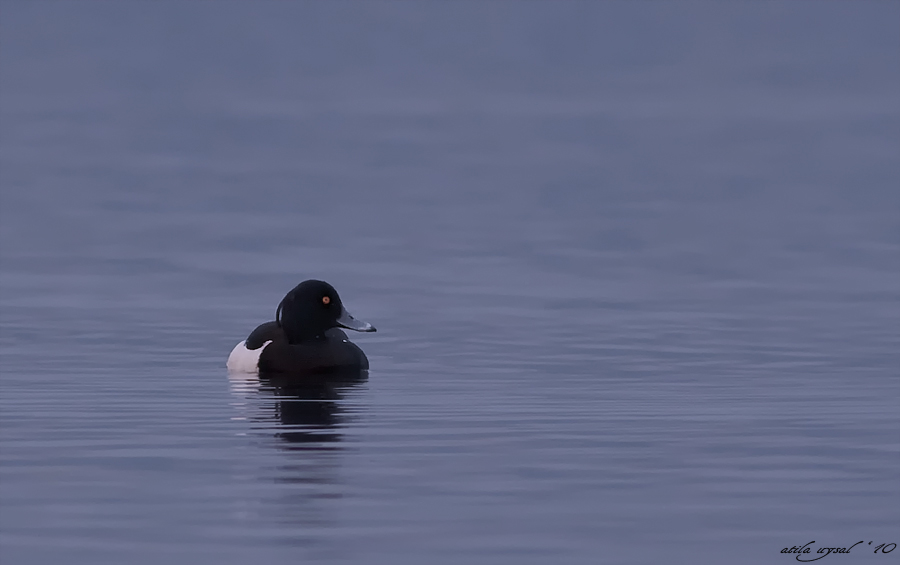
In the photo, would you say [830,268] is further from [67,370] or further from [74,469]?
[74,469]

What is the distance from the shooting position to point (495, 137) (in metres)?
96.4

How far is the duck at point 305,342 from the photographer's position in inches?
673

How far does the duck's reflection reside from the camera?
13.4 meters

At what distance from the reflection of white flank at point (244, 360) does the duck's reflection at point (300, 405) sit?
20 centimetres

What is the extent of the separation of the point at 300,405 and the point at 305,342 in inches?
93.9

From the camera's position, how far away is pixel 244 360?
56.5 feet

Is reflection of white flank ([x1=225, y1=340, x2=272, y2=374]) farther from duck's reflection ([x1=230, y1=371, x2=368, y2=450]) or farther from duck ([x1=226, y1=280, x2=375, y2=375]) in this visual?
duck's reflection ([x1=230, y1=371, x2=368, y2=450])

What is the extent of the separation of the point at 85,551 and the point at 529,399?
575cm

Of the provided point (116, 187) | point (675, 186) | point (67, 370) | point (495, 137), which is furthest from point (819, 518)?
point (495, 137)
